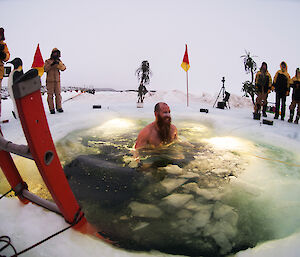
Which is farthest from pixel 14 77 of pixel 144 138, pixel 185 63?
pixel 185 63

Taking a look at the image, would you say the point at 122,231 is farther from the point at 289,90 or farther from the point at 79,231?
the point at 289,90

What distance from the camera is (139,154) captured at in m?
3.78

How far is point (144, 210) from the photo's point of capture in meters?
2.24

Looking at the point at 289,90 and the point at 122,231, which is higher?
the point at 289,90

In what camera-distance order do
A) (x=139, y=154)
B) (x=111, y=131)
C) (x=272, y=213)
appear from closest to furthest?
(x=272, y=213) < (x=139, y=154) < (x=111, y=131)

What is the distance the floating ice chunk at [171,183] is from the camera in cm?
269

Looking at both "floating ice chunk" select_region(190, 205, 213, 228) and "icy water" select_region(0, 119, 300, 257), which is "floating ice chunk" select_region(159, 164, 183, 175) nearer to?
"icy water" select_region(0, 119, 300, 257)

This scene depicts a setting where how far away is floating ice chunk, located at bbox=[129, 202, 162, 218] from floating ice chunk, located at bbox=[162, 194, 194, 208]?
0.58 feet

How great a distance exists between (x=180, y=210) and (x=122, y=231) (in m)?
0.66

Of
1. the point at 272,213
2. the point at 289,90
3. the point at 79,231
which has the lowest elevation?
the point at 272,213

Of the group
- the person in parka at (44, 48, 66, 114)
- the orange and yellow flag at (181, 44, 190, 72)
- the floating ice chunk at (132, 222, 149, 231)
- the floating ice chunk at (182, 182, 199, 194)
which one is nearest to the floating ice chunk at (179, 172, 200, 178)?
the floating ice chunk at (182, 182, 199, 194)

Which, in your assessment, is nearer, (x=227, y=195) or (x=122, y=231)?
(x=122, y=231)

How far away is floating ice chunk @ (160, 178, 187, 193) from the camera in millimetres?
2695

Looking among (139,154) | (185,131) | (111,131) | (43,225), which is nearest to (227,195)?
(139,154)
